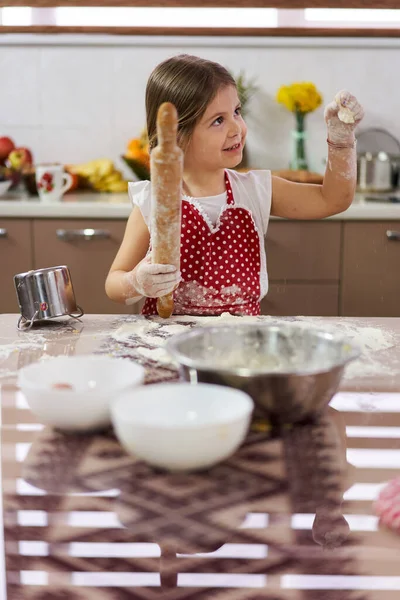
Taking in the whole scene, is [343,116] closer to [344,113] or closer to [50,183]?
[344,113]

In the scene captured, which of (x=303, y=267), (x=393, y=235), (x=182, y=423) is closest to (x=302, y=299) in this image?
(x=303, y=267)

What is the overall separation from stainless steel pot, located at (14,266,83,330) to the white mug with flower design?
1256mm

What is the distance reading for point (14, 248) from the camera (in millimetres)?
2527

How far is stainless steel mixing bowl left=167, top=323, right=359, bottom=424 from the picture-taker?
87cm

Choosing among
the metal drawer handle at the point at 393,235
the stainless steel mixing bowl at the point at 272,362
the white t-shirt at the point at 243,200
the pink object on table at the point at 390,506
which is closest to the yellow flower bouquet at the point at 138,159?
the metal drawer handle at the point at 393,235

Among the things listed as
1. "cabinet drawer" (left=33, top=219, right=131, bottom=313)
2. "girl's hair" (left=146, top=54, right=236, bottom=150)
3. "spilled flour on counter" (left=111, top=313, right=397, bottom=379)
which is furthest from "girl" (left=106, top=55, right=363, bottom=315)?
"cabinet drawer" (left=33, top=219, right=131, bottom=313)

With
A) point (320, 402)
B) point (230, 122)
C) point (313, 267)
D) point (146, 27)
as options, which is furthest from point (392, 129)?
point (320, 402)

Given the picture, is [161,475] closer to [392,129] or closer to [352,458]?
[352,458]

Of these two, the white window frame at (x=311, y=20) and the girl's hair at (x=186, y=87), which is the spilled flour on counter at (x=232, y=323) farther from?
the white window frame at (x=311, y=20)

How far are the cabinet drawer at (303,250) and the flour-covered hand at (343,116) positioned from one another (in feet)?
2.93

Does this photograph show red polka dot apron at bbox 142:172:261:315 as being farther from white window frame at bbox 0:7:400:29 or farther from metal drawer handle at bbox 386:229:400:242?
white window frame at bbox 0:7:400:29

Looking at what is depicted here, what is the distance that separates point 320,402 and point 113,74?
236 centimetres

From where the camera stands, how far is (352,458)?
32.1 inches

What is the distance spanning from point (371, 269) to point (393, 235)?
0.13 m
